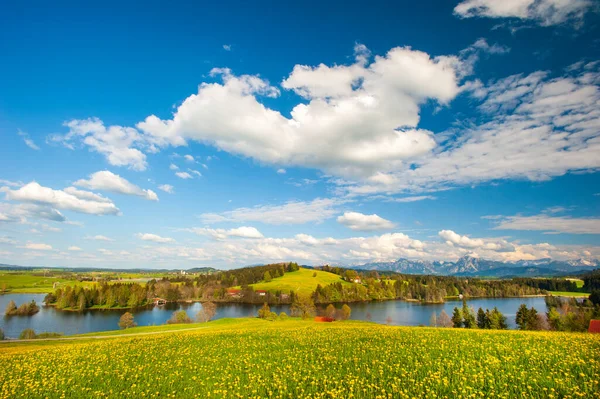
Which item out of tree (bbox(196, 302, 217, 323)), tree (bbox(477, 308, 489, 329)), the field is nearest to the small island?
tree (bbox(196, 302, 217, 323))

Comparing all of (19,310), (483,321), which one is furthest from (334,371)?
(19,310)

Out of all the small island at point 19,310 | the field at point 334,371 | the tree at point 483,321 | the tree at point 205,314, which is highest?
the field at point 334,371

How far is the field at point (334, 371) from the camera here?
8766 millimetres

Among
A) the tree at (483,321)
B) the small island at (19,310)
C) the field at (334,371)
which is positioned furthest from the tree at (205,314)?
the field at (334,371)

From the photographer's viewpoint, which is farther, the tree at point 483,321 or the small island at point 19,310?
the small island at point 19,310

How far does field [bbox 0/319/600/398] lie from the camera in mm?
8766

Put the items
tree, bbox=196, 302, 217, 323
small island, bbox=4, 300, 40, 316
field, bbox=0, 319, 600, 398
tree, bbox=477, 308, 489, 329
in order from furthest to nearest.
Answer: small island, bbox=4, 300, 40, 316 → tree, bbox=196, 302, 217, 323 → tree, bbox=477, 308, 489, 329 → field, bbox=0, 319, 600, 398

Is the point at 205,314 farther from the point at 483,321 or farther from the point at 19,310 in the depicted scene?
the point at 19,310

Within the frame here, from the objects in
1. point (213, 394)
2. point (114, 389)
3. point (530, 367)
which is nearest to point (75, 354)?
point (114, 389)

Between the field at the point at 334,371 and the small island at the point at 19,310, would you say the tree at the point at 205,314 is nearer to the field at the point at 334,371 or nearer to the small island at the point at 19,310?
the small island at the point at 19,310

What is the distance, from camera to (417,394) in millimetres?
8359

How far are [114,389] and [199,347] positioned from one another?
7862 mm

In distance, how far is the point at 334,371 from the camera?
36.2ft

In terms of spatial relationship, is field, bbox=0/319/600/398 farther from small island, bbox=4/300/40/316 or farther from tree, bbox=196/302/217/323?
small island, bbox=4/300/40/316
